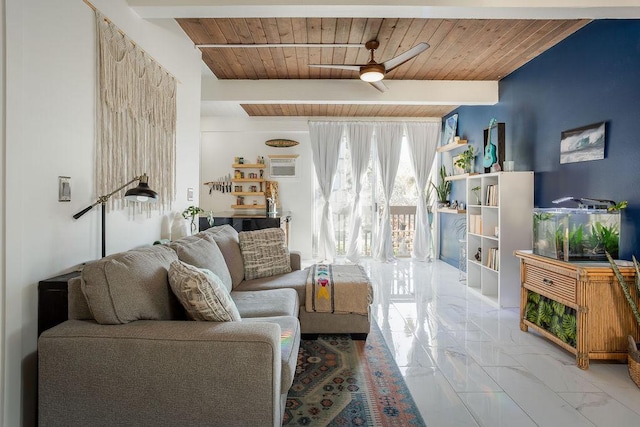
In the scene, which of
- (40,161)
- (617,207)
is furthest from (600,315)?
(40,161)

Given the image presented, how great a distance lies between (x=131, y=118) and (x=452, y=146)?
4.95 m

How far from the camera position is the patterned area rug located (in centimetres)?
195

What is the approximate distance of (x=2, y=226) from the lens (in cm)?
157

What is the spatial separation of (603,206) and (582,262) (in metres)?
0.59

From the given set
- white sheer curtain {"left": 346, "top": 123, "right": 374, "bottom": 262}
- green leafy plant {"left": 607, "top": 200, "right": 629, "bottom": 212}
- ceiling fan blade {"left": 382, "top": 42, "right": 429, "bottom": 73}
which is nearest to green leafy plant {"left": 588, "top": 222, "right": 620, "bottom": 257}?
green leafy plant {"left": 607, "top": 200, "right": 629, "bottom": 212}

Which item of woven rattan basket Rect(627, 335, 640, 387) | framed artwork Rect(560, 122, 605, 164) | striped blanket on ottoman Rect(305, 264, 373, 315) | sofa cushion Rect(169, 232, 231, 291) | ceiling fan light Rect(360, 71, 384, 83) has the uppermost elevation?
ceiling fan light Rect(360, 71, 384, 83)

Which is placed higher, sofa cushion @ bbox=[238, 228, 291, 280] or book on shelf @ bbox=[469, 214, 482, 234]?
book on shelf @ bbox=[469, 214, 482, 234]

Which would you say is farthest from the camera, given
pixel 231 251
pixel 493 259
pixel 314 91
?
pixel 314 91

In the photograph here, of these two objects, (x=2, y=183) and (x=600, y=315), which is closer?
(x=2, y=183)

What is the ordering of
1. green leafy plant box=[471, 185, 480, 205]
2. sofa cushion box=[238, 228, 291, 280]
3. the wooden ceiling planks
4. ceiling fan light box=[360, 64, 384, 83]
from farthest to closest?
the wooden ceiling planks → green leafy plant box=[471, 185, 480, 205] → ceiling fan light box=[360, 64, 384, 83] → sofa cushion box=[238, 228, 291, 280]

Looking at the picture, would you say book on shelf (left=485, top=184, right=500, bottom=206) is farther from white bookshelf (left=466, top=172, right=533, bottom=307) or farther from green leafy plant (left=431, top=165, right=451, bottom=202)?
green leafy plant (left=431, top=165, right=451, bottom=202)

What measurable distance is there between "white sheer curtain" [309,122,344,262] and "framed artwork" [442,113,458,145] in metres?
1.87

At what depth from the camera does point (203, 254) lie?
250cm

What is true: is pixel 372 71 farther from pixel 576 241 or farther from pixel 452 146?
pixel 452 146
